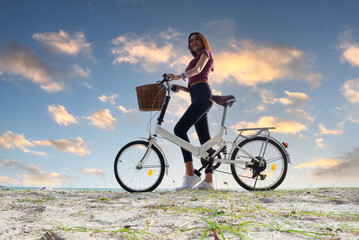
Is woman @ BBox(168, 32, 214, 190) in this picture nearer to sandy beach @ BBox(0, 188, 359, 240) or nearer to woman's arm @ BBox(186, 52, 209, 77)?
woman's arm @ BBox(186, 52, 209, 77)

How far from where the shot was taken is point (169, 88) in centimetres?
482

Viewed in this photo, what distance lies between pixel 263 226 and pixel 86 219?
56.5 inches

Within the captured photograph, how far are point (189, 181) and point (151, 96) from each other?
5.04 ft

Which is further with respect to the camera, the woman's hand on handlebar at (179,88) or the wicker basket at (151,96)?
the woman's hand on handlebar at (179,88)

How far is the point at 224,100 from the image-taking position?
15.5 feet

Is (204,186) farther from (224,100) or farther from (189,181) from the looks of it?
(224,100)

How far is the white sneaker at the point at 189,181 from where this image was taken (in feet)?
16.0

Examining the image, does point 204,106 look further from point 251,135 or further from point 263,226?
point 263,226

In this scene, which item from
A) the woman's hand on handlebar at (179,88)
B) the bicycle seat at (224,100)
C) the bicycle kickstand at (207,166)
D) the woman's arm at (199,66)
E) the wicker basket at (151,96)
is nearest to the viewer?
the woman's arm at (199,66)

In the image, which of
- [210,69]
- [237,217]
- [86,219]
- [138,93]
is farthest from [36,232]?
[210,69]

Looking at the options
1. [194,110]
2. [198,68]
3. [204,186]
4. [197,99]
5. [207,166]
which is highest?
[198,68]

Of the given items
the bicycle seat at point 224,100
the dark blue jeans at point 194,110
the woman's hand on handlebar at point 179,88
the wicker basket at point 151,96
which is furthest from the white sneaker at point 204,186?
the woman's hand on handlebar at point 179,88

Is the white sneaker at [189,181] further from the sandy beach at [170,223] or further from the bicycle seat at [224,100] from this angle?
the sandy beach at [170,223]

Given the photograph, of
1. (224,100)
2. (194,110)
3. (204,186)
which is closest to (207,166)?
(204,186)
